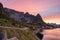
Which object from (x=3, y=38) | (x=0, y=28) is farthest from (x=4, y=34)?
(x=0, y=28)

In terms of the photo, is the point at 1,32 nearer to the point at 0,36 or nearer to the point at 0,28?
the point at 0,36

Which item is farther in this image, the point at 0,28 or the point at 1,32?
the point at 0,28

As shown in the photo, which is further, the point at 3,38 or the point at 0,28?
the point at 0,28

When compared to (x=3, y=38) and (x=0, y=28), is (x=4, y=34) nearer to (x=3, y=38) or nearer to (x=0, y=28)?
(x=3, y=38)

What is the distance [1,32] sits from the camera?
19.4ft

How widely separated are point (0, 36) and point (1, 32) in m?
0.14

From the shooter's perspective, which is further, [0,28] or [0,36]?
[0,28]

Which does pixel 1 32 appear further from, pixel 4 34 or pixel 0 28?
pixel 0 28

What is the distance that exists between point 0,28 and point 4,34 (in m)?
0.71

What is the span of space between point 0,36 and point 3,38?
11cm

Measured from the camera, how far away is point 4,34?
6.01m

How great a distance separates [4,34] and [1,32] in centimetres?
15

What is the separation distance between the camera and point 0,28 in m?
6.67

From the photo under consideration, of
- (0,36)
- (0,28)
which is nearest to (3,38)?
(0,36)
